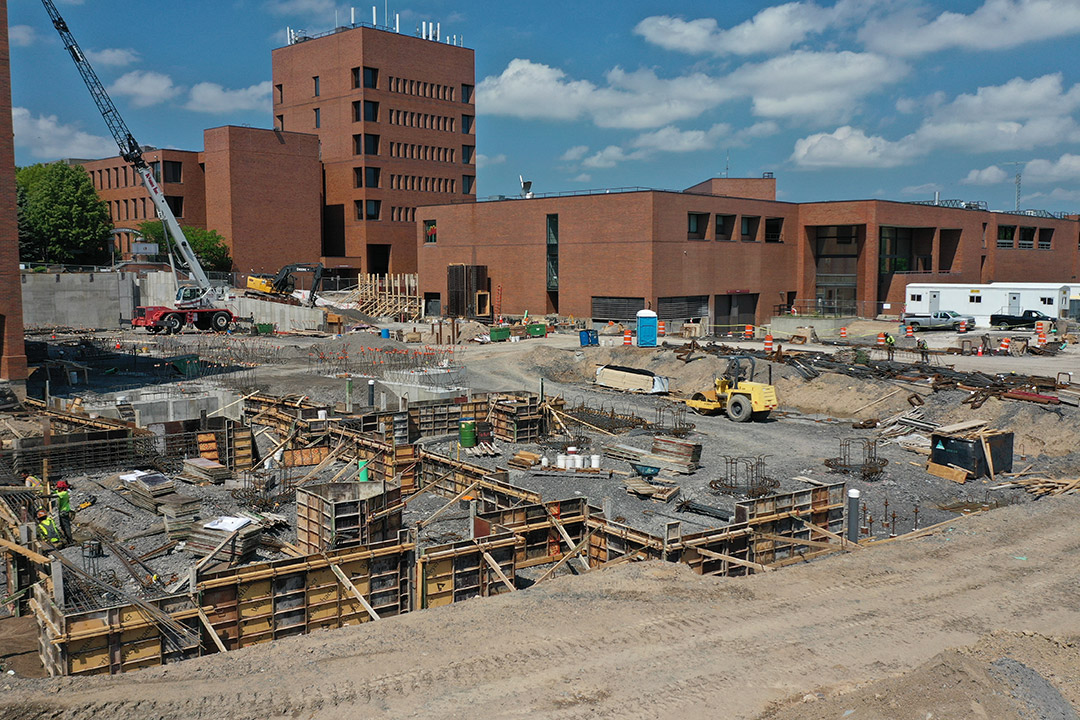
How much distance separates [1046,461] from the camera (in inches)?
1105

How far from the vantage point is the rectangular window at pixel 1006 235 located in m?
85.0

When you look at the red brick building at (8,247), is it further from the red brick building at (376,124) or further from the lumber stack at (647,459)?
the red brick building at (376,124)

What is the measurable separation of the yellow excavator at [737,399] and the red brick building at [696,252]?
25.0 m

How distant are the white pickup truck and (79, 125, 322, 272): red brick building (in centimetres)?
5071

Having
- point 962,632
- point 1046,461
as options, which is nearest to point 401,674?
point 962,632

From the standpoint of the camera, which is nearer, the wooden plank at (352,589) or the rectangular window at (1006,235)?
the wooden plank at (352,589)

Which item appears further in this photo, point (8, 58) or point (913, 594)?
point (8, 58)

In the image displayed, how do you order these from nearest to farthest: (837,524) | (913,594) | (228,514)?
(913,594) < (837,524) < (228,514)

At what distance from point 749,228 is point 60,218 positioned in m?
58.9

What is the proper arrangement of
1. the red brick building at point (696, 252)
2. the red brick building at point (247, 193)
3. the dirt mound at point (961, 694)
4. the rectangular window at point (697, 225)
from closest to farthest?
the dirt mound at point (961, 694)
the red brick building at point (696, 252)
the rectangular window at point (697, 225)
the red brick building at point (247, 193)

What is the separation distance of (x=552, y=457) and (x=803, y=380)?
56.6 feet

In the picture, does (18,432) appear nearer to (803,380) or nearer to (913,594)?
(913,594)

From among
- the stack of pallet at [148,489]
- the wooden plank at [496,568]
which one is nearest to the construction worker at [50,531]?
the stack of pallet at [148,489]

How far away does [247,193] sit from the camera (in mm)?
78688
